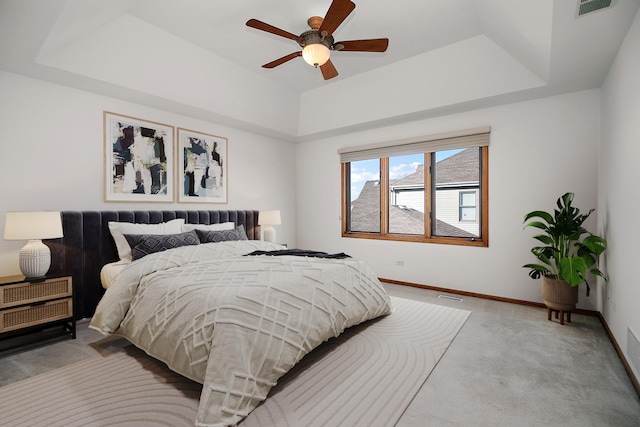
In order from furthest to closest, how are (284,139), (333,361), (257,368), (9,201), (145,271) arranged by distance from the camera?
1. (284,139)
2. (9,201)
3. (145,271)
4. (333,361)
5. (257,368)

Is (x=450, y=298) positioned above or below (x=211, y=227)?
below

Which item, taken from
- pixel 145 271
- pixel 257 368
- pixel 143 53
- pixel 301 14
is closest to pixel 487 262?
pixel 257 368

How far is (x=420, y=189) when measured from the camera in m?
4.52

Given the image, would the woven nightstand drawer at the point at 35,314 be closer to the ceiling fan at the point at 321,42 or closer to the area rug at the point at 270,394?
the area rug at the point at 270,394

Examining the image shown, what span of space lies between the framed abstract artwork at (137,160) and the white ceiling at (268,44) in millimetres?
320

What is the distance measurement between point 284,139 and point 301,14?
2637mm

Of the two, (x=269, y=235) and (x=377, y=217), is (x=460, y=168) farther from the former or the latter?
(x=269, y=235)

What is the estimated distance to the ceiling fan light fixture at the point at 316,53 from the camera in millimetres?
2566

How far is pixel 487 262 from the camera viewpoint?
12.8 ft

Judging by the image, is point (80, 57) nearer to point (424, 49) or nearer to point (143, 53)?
point (143, 53)

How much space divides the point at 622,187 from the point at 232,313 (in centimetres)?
300

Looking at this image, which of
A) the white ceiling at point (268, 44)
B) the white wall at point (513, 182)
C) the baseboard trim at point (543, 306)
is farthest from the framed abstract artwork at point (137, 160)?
the baseboard trim at point (543, 306)

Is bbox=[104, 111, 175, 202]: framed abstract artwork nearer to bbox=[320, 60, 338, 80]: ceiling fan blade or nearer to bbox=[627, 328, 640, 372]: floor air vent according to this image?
bbox=[320, 60, 338, 80]: ceiling fan blade

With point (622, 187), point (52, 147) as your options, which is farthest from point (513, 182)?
point (52, 147)
